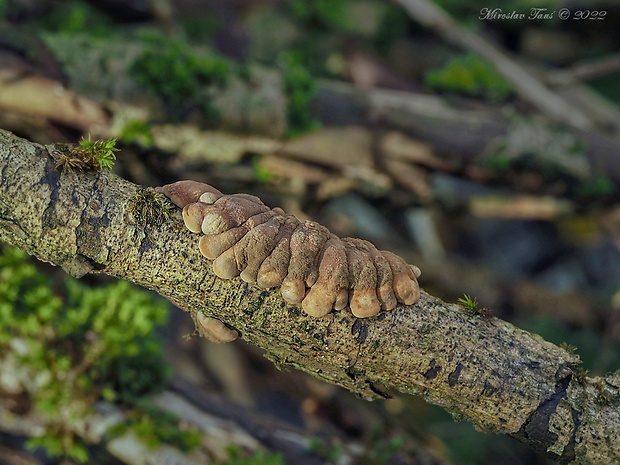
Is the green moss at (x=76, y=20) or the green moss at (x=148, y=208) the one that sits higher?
the green moss at (x=148, y=208)

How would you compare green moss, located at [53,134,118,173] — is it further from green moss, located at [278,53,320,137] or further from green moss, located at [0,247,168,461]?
green moss, located at [278,53,320,137]

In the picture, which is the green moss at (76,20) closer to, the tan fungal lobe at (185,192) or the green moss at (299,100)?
the green moss at (299,100)

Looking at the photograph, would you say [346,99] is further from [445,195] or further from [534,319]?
[534,319]

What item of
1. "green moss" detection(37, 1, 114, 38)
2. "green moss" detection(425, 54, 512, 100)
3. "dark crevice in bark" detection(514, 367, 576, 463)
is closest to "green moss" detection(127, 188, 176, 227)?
"dark crevice in bark" detection(514, 367, 576, 463)

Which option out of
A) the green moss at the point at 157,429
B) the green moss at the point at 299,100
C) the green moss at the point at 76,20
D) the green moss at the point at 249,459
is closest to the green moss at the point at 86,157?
the green moss at the point at 157,429

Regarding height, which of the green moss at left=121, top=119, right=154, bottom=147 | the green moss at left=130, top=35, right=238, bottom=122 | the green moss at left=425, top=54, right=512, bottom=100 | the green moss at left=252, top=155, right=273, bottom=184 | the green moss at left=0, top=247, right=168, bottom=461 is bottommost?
the green moss at left=0, top=247, right=168, bottom=461

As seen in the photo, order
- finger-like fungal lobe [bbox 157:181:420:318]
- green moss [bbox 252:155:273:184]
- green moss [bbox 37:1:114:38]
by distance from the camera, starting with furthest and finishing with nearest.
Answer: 1. green moss [bbox 37:1:114:38]
2. green moss [bbox 252:155:273:184]
3. finger-like fungal lobe [bbox 157:181:420:318]

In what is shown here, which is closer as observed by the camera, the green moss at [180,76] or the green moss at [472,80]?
the green moss at [180,76]
